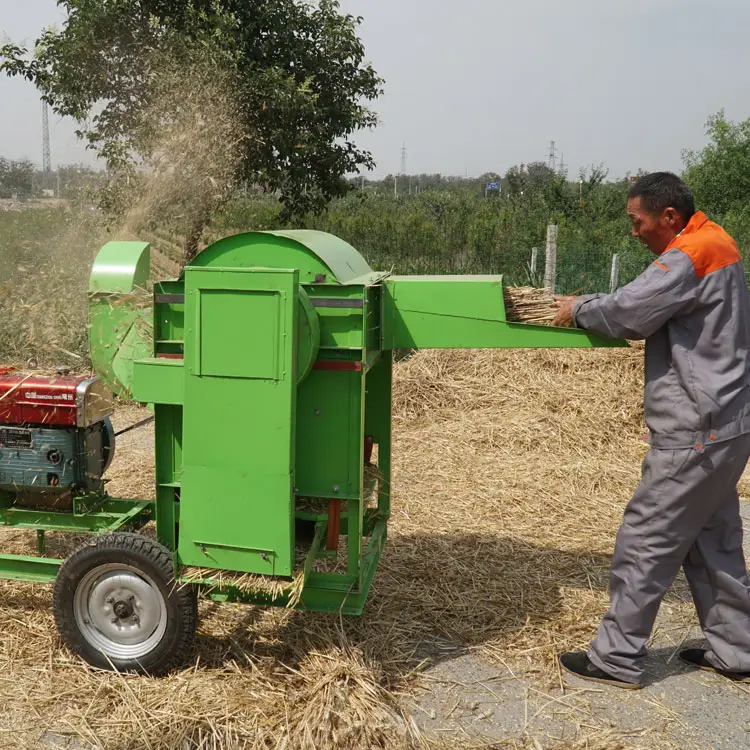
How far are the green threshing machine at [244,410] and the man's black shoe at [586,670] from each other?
1037 millimetres

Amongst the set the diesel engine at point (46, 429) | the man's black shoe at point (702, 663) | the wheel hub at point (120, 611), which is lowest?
the man's black shoe at point (702, 663)

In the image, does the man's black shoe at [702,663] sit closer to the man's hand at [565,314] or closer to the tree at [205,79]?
the man's hand at [565,314]

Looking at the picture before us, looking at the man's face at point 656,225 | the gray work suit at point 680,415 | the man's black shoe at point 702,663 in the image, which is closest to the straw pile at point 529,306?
the gray work suit at point 680,415

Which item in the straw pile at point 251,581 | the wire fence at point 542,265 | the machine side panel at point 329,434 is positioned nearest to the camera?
the straw pile at point 251,581

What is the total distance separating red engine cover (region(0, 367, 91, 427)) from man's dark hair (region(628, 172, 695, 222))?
298 cm

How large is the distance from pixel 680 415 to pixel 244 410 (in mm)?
1852

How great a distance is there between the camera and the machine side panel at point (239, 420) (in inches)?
120

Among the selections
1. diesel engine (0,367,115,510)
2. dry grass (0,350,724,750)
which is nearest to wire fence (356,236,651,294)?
dry grass (0,350,724,750)

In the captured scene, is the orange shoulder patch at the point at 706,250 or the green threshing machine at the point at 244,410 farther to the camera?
the orange shoulder patch at the point at 706,250

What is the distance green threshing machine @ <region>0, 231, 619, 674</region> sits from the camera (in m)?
3.09

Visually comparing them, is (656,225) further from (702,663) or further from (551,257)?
(551,257)

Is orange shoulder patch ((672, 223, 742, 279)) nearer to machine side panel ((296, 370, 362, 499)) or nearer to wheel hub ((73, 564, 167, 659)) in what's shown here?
machine side panel ((296, 370, 362, 499))

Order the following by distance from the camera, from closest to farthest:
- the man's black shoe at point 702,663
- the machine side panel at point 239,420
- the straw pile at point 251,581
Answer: the machine side panel at point 239,420, the straw pile at point 251,581, the man's black shoe at point 702,663

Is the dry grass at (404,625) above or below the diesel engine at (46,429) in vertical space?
below
